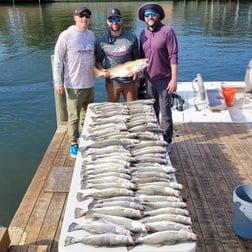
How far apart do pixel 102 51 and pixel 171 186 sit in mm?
2725

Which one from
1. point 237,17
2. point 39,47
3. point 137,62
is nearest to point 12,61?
point 39,47

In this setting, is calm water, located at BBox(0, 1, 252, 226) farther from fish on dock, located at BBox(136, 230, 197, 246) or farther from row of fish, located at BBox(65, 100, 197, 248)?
fish on dock, located at BBox(136, 230, 197, 246)

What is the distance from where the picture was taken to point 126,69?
15.3ft

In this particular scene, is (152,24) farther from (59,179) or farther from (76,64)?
(59,179)

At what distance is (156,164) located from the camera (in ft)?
10.6

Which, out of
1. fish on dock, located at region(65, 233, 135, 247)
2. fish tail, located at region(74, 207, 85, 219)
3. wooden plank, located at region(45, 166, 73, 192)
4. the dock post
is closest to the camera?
fish on dock, located at region(65, 233, 135, 247)

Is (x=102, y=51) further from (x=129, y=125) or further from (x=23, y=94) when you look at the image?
(x=23, y=94)

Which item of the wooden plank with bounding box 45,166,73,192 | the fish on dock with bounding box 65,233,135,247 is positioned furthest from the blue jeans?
the fish on dock with bounding box 65,233,135,247

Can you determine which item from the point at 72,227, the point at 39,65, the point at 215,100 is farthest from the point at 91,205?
the point at 39,65

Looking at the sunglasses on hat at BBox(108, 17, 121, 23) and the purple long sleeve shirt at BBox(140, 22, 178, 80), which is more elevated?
the sunglasses on hat at BBox(108, 17, 121, 23)

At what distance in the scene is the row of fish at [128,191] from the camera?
238cm

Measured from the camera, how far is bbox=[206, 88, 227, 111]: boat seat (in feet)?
23.4

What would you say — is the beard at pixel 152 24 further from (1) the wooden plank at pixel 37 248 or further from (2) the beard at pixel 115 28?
(1) the wooden plank at pixel 37 248

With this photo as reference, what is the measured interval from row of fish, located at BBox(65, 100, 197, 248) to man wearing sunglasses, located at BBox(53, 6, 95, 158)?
106 centimetres
